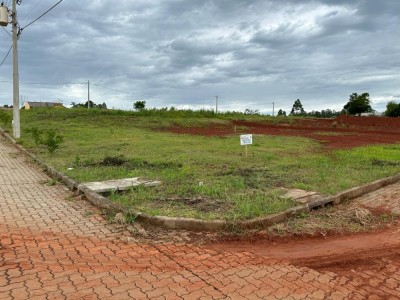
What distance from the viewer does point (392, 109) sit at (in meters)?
63.2

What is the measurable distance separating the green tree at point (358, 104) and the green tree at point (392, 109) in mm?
2763

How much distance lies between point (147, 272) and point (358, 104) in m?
67.6

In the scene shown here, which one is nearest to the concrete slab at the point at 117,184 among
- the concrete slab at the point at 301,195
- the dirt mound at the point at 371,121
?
the concrete slab at the point at 301,195

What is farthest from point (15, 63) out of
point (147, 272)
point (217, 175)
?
point (147, 272)

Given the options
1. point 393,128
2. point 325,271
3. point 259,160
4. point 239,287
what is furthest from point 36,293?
point 393,128

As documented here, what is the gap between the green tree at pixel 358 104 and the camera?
210 feet

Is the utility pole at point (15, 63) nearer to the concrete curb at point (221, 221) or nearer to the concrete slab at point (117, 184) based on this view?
the concrete curb at point (221, 221)

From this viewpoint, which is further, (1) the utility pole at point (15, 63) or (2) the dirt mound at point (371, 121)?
(2) the dirt mound at point (371, 121)

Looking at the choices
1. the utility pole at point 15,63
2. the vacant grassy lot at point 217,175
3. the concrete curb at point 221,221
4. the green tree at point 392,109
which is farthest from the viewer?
the green tree at point 392,109

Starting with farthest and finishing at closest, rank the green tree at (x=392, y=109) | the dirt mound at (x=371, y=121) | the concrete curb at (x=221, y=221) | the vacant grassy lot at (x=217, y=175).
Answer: the green tree at (x=392, y=109) < the dirt mound at (x=371, y=121) < the vacant grassy lot at (x=217, y=175) < the concrete curb at (x=221, y=221)

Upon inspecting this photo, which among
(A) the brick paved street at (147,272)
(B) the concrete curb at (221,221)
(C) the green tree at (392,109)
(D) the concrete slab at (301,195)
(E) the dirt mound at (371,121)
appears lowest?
(A) the brick paved street at (147,272)

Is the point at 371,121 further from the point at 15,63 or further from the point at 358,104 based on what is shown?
the point at 15,63

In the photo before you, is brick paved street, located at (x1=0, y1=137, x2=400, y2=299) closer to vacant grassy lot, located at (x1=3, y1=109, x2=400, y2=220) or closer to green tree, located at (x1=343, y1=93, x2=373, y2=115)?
vacant grassy lot, located at (x1=3, y1=109, x2=400, y2=220)

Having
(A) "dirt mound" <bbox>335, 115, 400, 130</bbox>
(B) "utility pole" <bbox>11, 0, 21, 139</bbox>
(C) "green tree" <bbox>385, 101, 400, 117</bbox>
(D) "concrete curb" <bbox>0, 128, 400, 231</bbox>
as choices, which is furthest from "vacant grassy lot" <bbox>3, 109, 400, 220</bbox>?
(C) "green tree" <bbox>385, 101, 400, 117</bbox>
